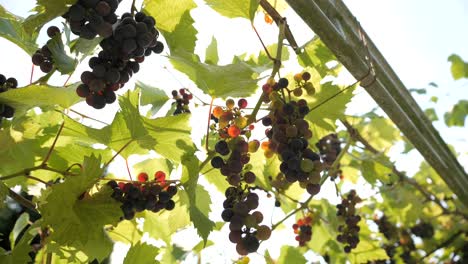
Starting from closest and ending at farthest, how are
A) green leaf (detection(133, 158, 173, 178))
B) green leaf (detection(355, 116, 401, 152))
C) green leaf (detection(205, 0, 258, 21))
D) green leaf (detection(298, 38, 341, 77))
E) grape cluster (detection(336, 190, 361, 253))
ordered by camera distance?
1. green leaf (detection(205, 0, 258, 21))
2. green leaf (detection(298, 38, 341, 77))
3. green leaf (detection(133, 158, 173, 178))
4. grape cluster (detection(336, 190, 361, 253))
5. green leaf (detection(355, 116, 401, 152))

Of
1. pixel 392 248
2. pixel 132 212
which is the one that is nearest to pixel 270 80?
pixel 132 212

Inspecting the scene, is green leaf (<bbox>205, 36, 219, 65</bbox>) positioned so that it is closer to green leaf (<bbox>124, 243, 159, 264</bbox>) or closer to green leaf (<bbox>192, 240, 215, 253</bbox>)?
green leaf (<bbox>124, 243, 159, 264</bbox>)

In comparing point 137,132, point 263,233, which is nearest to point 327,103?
point 263,233

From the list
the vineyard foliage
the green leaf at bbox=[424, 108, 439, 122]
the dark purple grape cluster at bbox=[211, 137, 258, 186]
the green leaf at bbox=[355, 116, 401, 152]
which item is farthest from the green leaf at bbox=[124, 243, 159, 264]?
the green leaf at bbox=[424, 108, 439, 122]

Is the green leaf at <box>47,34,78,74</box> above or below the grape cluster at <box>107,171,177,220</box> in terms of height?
above

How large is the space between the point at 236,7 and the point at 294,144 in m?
0.62

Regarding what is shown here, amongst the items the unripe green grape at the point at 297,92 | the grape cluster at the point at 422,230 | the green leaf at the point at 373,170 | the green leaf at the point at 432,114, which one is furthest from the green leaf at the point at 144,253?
the green leaf at the point at 432,114

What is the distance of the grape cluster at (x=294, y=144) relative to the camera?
4.94ft

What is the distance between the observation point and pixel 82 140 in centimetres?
164

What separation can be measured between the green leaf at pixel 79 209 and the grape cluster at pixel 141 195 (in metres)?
0.07

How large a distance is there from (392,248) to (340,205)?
5.99 feet

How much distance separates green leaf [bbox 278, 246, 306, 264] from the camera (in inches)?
86.3

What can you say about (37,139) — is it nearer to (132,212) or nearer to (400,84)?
(132,212)

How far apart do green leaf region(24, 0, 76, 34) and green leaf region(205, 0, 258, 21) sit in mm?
629
